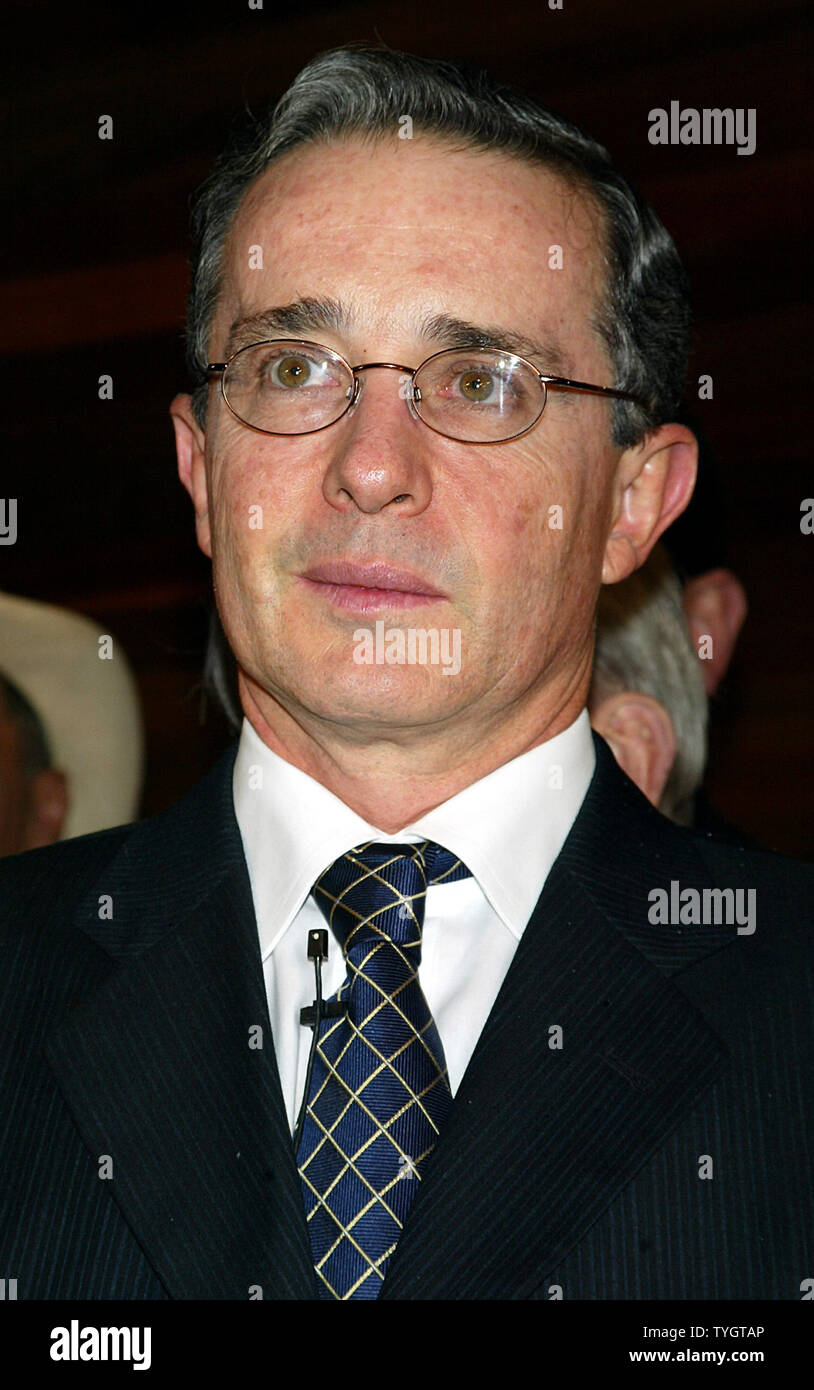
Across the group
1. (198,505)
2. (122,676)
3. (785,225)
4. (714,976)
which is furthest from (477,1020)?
(785,225)

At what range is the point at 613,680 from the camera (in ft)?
9.57

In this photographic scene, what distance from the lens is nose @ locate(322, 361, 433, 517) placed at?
1706mm

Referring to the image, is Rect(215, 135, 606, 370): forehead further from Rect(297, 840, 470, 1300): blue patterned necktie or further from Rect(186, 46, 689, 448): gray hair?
Rect(297, 840, 470, 1300): blue patterned necktie

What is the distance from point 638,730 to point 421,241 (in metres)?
1.24

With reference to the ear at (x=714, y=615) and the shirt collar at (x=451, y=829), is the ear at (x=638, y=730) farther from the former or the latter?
the shirt collar at (x=451, y=829)

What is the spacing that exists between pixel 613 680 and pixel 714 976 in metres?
1.21

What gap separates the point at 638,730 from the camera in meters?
2.87

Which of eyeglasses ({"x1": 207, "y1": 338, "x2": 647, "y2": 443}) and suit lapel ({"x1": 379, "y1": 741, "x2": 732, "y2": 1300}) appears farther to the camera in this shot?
eyeglasses ({"x1": 207, "y1": 338, "x2": 647, "y2": 443})

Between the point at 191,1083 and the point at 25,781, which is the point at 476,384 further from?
the point at 25,781

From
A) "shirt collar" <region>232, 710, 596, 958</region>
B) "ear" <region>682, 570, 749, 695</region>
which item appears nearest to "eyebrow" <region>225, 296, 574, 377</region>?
"shirt collar" <region>232, 710, 596, 958</region>

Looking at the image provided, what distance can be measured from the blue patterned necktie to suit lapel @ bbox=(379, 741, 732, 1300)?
0.04 metres

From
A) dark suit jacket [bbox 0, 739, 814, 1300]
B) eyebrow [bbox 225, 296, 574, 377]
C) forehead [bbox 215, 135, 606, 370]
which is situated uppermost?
forehead [bbox 215, 135, 606, 370]
